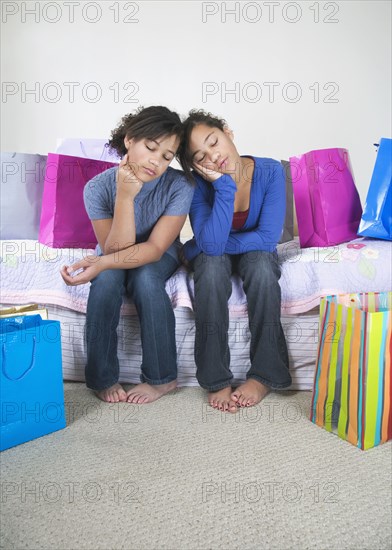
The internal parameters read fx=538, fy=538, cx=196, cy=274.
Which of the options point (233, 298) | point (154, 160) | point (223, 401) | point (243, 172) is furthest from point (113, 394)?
point (243, 172)

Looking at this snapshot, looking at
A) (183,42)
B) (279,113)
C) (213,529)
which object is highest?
(183,42)

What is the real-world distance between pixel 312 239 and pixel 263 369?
1.64 feet

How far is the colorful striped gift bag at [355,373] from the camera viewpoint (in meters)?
1.17

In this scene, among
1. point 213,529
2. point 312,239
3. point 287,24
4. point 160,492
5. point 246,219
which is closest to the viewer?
point 213,529

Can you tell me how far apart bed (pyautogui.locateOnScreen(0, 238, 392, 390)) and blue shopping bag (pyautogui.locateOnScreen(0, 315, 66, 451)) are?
0.95 feet

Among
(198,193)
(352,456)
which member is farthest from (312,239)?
(352,456)

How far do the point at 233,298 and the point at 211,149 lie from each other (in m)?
0.42

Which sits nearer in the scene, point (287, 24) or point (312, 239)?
point (312, 239)

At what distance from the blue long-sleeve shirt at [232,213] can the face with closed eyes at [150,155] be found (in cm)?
16

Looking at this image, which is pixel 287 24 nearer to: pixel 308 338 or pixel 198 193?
pixel 198 193

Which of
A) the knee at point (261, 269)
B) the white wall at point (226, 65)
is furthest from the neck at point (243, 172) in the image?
the white wall at point (226, 65)

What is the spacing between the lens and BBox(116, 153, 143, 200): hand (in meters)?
1.45

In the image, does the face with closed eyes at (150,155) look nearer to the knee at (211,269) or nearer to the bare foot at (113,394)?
the knee at (211,269)

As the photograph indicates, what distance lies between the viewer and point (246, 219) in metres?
1.60
